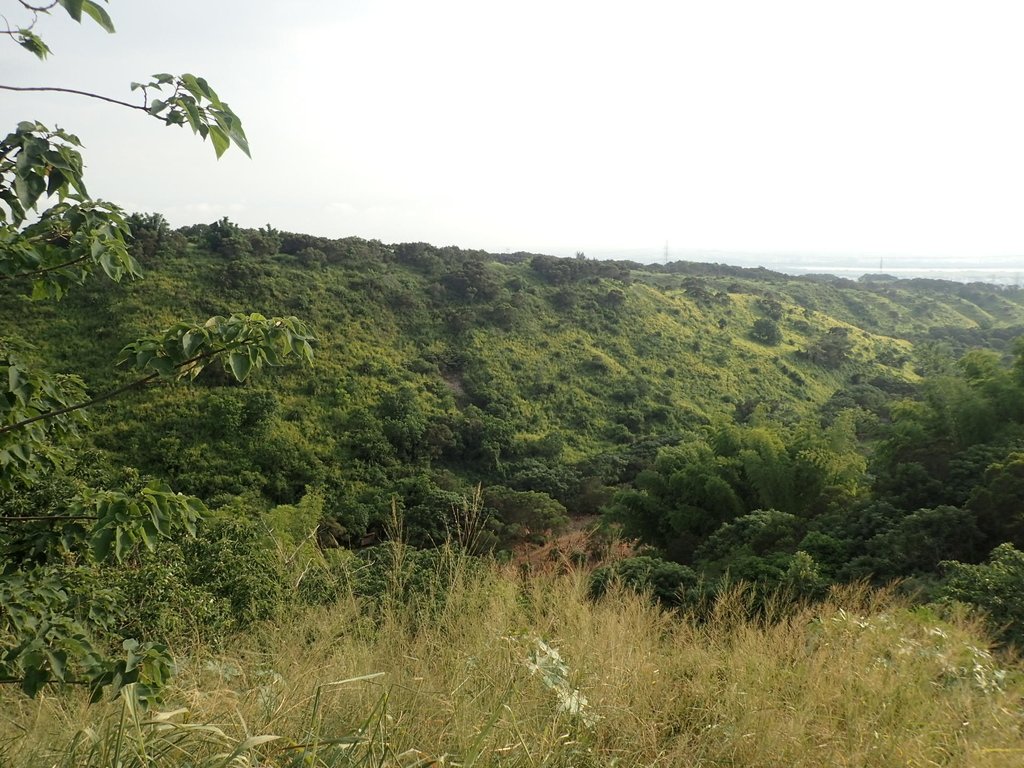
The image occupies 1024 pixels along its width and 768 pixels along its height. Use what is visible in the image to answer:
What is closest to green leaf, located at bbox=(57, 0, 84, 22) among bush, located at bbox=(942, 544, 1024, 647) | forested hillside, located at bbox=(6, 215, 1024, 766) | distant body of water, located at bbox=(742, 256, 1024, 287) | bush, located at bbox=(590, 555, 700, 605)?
forested hillside, located at bbox=(6, 215, 1024, 766)

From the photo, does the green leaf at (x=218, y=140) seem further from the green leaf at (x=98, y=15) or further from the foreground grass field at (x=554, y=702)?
the foreground grass field at (x=554, y=702)

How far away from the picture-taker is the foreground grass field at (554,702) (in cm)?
173

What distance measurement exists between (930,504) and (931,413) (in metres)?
4.05

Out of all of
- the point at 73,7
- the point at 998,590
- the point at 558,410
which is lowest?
the point at 558,410

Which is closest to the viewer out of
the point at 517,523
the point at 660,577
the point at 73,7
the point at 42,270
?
the point at 73,7

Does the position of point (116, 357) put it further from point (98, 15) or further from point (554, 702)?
point (554, 702)

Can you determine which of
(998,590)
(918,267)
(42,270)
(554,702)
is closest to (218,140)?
(42,270)

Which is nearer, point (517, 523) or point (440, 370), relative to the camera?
point (517, 523)

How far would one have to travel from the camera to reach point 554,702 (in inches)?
86.0

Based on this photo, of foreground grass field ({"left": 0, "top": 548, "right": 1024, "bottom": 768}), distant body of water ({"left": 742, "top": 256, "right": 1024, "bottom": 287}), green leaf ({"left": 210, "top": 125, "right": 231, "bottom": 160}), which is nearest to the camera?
green leaf ({"left": 210, "top": 125, "right": 231, "bottom": 160})

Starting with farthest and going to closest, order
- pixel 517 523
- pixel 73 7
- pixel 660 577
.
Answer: pixel 517 523, pixel 660 577, pixel 73 7

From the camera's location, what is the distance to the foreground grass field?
1.73 m

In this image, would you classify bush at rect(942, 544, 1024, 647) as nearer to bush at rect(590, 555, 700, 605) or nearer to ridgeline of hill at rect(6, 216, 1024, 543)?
bush at rect(590, 555, 700, 605)

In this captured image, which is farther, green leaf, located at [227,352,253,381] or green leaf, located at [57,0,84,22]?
green leaf, located at [227,352,253,381]
